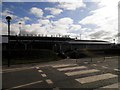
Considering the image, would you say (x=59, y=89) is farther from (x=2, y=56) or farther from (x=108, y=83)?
(x=2, y=56)

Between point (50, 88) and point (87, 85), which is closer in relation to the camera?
point (50, 88)

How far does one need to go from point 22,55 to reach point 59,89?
24.5m

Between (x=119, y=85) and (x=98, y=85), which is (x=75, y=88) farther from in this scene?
(x=119, y=85)

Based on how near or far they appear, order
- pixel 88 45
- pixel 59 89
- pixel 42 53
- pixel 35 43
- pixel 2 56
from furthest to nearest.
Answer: pixel 88 45, pixel 35 43, pixel 42 53, pixel 2 56, pixel 59 89

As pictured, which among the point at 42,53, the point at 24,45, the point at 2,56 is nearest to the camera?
the point at 2,56

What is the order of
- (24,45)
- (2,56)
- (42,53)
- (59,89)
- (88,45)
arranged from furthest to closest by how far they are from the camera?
(88,45) → (24,45) → (42,53) → (2,56) → (59,89)

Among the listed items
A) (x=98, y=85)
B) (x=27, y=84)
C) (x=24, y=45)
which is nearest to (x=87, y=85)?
(x=98, y=85)

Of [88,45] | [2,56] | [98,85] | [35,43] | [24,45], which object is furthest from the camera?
[88,45]

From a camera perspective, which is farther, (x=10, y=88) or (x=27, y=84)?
(x=27, y=84)

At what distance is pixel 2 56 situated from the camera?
3192 cm

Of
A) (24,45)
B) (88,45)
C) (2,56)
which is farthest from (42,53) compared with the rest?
(88,45)

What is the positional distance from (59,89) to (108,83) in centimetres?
307

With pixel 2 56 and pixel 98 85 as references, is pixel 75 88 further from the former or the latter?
pixel 2 56

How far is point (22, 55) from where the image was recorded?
1334 inches
